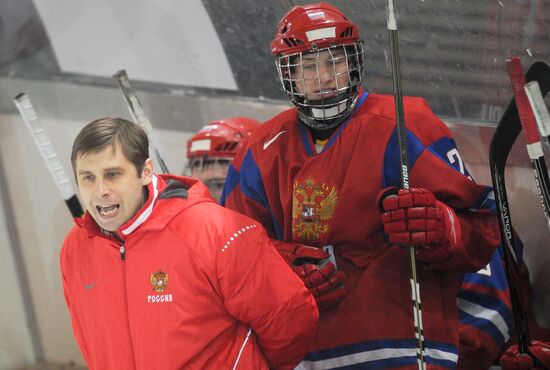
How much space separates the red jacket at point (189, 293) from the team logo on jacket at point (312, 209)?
0.22 metres

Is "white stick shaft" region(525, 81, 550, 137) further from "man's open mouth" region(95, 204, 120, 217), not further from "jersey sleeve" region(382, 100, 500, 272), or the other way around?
"man's open mouth" region(95, 204, 120, 217)

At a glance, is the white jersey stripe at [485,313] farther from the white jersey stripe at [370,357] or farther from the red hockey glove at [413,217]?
the red hockey glove at [413,217]

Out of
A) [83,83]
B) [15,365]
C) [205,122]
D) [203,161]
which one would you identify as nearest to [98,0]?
[83,83]

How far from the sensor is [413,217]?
6.44 feet

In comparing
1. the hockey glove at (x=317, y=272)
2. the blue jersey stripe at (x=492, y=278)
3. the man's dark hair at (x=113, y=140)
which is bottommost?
the blue jersey stripe at (x=492, y=278)

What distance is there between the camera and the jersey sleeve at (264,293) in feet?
6.40

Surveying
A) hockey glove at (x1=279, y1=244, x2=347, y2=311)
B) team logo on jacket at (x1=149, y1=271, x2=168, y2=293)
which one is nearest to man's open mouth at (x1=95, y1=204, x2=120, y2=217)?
team logo on jacket at (x1=149, y1=271, x2=168, y2=293)

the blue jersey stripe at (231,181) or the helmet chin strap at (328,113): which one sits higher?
the helmet chin strap at (328,113)

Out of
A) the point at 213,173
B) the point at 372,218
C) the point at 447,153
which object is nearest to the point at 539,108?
the point at 447,153

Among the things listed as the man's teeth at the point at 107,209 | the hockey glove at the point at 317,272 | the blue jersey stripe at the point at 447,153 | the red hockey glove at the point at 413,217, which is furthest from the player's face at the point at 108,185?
the blue jersey stripe at the point at 447,153

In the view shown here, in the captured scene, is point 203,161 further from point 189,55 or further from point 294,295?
point 294,295

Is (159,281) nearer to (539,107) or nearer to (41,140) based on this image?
(539,107)

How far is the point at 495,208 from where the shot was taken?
2232mm

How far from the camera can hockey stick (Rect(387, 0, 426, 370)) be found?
2.01m
